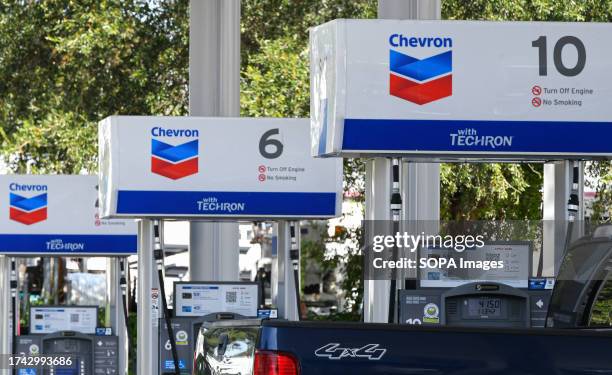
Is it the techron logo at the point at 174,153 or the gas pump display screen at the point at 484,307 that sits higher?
the techron logo at the point at 174,153

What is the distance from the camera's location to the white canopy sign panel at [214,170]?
1157cm

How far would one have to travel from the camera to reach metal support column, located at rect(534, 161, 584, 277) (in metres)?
8.86

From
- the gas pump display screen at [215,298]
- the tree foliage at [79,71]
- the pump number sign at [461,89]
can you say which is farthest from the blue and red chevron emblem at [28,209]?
the pump number sign at [461,89]

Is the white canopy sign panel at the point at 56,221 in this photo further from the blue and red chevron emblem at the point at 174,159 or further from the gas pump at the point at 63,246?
the blue and red chevron emblem at the point at 174,159

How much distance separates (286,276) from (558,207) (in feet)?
12.8

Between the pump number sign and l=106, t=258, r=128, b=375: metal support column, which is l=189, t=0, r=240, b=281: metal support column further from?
the pump number sign

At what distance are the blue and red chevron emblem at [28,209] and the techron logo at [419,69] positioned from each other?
797 centimetres

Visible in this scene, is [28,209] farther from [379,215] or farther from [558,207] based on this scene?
[558,207]

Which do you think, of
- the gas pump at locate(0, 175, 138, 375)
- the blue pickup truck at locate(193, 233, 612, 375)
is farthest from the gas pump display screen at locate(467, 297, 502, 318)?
the gas pump at locate(0, 175, 138, 375)

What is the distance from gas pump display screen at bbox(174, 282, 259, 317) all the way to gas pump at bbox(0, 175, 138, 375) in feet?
11.2

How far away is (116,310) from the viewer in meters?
15.8

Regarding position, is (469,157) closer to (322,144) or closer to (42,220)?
(322,144)

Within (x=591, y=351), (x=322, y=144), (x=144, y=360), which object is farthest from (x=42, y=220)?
(x=591, y=351)

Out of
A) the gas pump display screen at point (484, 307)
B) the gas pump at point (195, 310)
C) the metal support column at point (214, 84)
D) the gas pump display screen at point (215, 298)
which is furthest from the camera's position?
the metal support column at point (214, 84)
